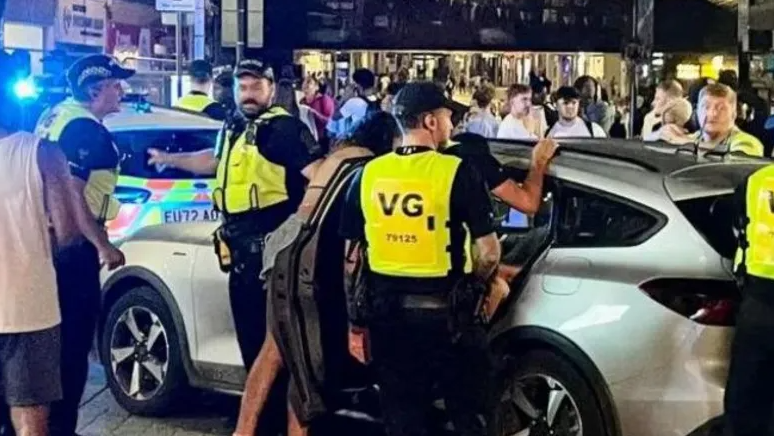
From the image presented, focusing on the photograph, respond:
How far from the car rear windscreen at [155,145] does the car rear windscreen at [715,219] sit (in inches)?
199

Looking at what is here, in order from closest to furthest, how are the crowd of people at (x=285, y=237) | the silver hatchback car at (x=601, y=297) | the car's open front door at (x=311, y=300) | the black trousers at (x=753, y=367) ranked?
the black trousers at (x=753, y=367), the crowd of people at (x=285, y=237), the silver hatchback car at (x=601, y=297), the car's open front door at (x=311, y=300)

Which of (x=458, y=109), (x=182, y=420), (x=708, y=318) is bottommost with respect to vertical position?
(x=182, y=420)

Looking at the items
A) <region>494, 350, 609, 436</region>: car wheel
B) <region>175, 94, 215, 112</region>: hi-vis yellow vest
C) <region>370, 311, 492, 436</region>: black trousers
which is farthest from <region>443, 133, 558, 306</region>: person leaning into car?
<region>175, 94, 215, 112</region>: hi-vis yellow vest

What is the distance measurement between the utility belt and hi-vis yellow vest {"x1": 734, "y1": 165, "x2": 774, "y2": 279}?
8.16ft

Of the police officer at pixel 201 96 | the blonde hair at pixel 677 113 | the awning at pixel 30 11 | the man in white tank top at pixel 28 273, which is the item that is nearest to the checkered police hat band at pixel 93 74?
the man in white tank top at pixel 28 273

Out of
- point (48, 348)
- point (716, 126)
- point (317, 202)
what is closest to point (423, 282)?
point (317, 202)

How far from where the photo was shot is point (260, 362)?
6.86 meters

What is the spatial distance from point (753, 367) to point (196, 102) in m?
8.03

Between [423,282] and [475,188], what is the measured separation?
0.41 meters

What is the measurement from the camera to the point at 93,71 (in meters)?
7.08

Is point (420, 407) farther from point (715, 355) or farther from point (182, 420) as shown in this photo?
point (182, 420)

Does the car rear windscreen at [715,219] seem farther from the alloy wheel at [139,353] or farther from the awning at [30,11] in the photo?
the awning at [30,11]

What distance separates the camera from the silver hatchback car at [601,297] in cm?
572

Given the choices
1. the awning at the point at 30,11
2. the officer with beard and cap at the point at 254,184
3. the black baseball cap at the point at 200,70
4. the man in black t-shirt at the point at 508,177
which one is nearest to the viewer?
the man in black t-shirt at the point at 508,177
